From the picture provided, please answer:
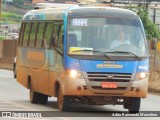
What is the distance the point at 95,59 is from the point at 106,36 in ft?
2.74

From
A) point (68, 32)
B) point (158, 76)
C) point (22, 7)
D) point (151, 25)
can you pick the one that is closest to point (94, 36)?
point (68, 32)

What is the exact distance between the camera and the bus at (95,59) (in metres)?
16.5

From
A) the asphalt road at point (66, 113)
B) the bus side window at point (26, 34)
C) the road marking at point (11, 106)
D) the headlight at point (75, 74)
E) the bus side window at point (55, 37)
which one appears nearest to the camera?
the asphalt road at point (66, 113)

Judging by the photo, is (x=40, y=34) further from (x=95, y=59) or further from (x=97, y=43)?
(x=95, y=59)

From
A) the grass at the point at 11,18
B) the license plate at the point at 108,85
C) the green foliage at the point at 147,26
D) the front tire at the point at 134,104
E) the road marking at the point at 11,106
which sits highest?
the license plate at the point at 108,85

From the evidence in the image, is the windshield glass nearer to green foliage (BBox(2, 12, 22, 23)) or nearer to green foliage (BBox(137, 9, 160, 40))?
green foliage (BBox(137, 9, 160, 40))

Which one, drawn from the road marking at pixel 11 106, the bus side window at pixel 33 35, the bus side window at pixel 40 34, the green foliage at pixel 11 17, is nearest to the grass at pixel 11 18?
the green foliage at pixel 11 17

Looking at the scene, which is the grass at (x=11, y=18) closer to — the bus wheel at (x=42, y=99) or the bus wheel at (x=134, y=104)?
the bus wheel at (x=42, y=99)

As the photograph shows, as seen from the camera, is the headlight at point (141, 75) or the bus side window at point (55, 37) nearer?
the headlight at point (141, 75)

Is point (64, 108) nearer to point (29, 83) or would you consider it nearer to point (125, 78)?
point (125, 78)

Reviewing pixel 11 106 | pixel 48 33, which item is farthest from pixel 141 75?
pixel 11 106

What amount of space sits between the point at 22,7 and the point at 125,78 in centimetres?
13029

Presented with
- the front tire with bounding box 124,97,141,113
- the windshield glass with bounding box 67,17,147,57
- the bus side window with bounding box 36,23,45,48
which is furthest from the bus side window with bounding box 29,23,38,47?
the front tire with bounding box 124,97,141,113

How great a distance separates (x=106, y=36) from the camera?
17.1m
